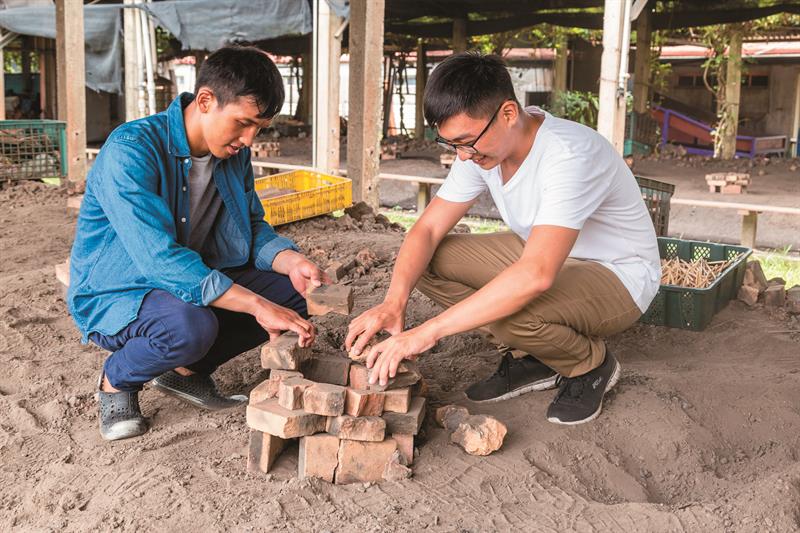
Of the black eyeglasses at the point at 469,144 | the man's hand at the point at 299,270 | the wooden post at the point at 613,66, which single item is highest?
the wooden post at the point at 613,66

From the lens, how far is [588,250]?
10.2 feet

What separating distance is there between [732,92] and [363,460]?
38.2 feet

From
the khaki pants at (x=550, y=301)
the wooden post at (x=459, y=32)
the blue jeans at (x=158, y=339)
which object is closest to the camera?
the blue jeans at (x=158, y=339)

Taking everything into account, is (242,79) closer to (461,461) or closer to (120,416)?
(120,416)

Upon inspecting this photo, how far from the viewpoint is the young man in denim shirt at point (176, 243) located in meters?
2.74

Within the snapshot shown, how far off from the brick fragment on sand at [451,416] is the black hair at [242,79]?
45.8 inches

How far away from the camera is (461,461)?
8.89ft

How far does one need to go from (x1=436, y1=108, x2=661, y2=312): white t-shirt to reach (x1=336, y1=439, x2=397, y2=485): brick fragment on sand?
85 centimetres

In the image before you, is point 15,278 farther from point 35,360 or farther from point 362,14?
point 362,14

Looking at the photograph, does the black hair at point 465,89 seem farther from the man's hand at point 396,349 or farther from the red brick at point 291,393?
the red brick at point 291,393

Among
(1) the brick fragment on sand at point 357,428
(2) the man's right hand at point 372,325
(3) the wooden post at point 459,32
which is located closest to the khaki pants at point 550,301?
(2) the man's right hand at point 372,325

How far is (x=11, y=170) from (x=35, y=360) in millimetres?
5382

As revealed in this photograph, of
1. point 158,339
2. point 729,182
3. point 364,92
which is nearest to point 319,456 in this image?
point 158,339

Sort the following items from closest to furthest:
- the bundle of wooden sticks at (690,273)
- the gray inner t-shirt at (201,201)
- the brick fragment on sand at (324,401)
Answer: the brick fragment on sand at (324,401), the gray inner t-shirt at (201,201), the bundle of wooden sticks at (690,273)
